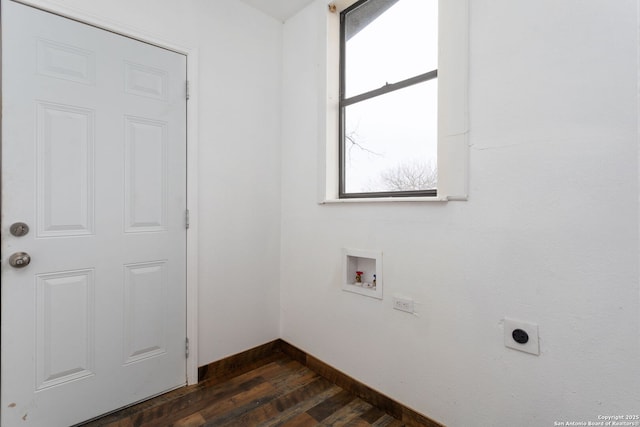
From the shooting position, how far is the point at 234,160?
2.15 m

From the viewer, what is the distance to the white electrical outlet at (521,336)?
1.20 m

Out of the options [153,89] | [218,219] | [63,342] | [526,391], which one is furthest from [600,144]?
[63,342]

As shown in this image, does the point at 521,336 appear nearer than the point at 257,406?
Yes

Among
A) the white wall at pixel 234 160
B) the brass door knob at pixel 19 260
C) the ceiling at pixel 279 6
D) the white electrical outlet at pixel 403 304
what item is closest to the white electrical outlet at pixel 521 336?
the white electrical outlet at pixel 403 304

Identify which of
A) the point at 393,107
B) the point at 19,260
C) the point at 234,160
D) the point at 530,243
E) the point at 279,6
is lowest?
the point at 19,260

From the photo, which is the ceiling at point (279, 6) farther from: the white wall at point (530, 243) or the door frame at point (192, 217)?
the white wall at point (530, 243)

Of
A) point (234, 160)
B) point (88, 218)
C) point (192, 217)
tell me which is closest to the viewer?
point (88, 218)

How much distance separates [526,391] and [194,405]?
168 centimetres

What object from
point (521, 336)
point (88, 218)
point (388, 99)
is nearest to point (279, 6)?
point (388, 99)

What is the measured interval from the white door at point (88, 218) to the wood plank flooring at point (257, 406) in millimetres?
120

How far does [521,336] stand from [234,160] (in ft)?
6.25

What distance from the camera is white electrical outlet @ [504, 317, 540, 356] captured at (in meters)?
1.20

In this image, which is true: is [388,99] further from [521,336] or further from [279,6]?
[521,336]

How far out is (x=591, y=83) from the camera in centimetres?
108
